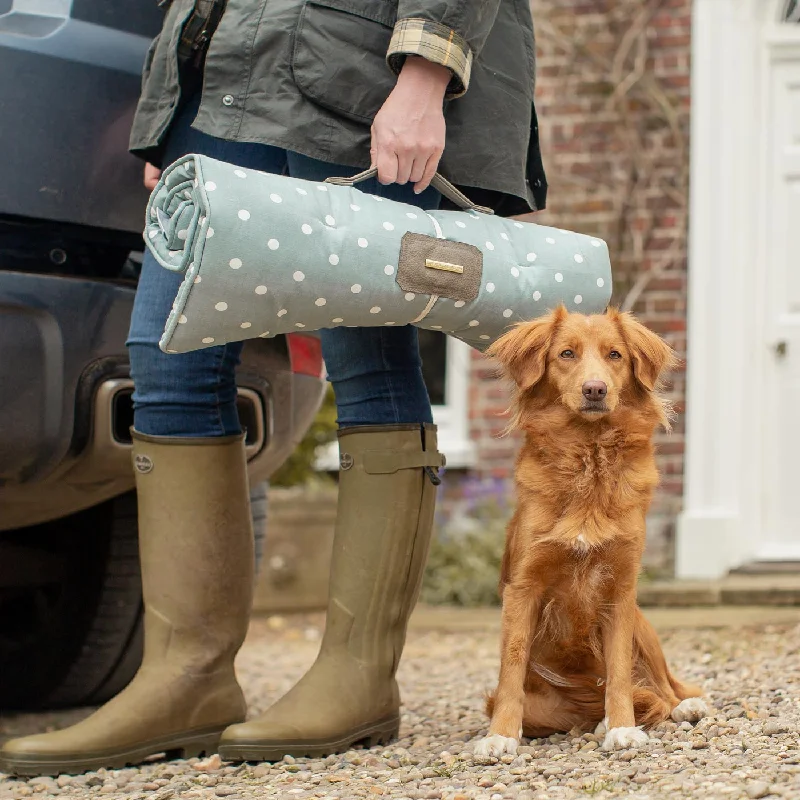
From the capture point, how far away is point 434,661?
4.19 metres

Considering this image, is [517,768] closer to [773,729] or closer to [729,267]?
[773,729]

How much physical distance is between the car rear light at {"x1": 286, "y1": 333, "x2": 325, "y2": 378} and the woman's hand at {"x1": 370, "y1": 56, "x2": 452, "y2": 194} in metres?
0.72

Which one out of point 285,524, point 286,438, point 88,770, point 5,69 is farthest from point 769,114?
point 88,770

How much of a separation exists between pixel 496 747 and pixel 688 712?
43cm

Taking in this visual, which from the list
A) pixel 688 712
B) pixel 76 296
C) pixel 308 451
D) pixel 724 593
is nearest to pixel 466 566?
pixel 308 451

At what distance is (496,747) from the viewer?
6.86 ft

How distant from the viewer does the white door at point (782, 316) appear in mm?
5629

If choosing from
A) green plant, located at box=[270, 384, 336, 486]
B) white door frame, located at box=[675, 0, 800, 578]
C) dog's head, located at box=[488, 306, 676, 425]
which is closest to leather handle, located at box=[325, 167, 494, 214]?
dog's head, located at box=[488, 306, 676, 425]

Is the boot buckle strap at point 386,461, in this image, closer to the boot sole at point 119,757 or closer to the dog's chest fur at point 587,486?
the dog's chest fur at point 587,486

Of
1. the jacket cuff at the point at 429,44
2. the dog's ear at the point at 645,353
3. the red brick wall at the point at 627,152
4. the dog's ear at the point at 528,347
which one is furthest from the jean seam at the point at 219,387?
the red brick wall at the point at 627,152

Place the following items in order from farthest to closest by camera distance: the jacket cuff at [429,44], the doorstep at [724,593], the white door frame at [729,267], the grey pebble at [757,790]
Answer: the white door frame at [729,267], the doorstep at [724,593], the jacket cuff at [429,44], the grey pebble at [757,790]

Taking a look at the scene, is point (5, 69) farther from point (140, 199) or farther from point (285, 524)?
point (285, 524)

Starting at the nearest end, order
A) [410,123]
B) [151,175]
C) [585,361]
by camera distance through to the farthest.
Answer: [410,123] < [585,361] < [151,175]

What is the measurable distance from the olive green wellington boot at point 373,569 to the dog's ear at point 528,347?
26 centimetres
